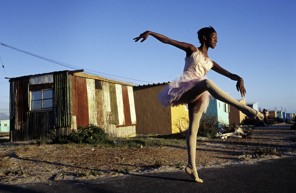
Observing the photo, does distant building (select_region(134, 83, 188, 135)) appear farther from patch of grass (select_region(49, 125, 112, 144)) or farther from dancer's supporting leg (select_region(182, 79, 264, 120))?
dancer's supporting leg (select_region(182, 79, 264, 120))

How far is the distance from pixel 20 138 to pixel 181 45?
14.6m

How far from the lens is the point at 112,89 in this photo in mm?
18828

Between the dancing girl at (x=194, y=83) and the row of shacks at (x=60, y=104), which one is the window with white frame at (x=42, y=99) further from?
the dancing girl at (x=194, y=83)

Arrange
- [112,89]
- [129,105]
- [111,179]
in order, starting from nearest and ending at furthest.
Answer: [111,179], [112,89], [129,105]

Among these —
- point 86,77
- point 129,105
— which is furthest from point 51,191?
point 129,105

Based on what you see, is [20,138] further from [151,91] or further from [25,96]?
[151,91]

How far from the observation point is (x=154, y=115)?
22016 millimetres

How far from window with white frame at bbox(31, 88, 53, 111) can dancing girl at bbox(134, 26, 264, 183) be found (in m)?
12.6

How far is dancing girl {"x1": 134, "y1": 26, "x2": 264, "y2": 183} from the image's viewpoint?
3742 mm

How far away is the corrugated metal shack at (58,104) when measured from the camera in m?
15.5

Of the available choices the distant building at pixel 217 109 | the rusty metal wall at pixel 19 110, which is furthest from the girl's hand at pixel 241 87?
the distant building at pixel 217 109

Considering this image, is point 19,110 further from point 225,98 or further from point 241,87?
point 225,98

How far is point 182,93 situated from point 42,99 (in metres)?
13.4

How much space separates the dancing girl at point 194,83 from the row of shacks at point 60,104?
37.8ft
